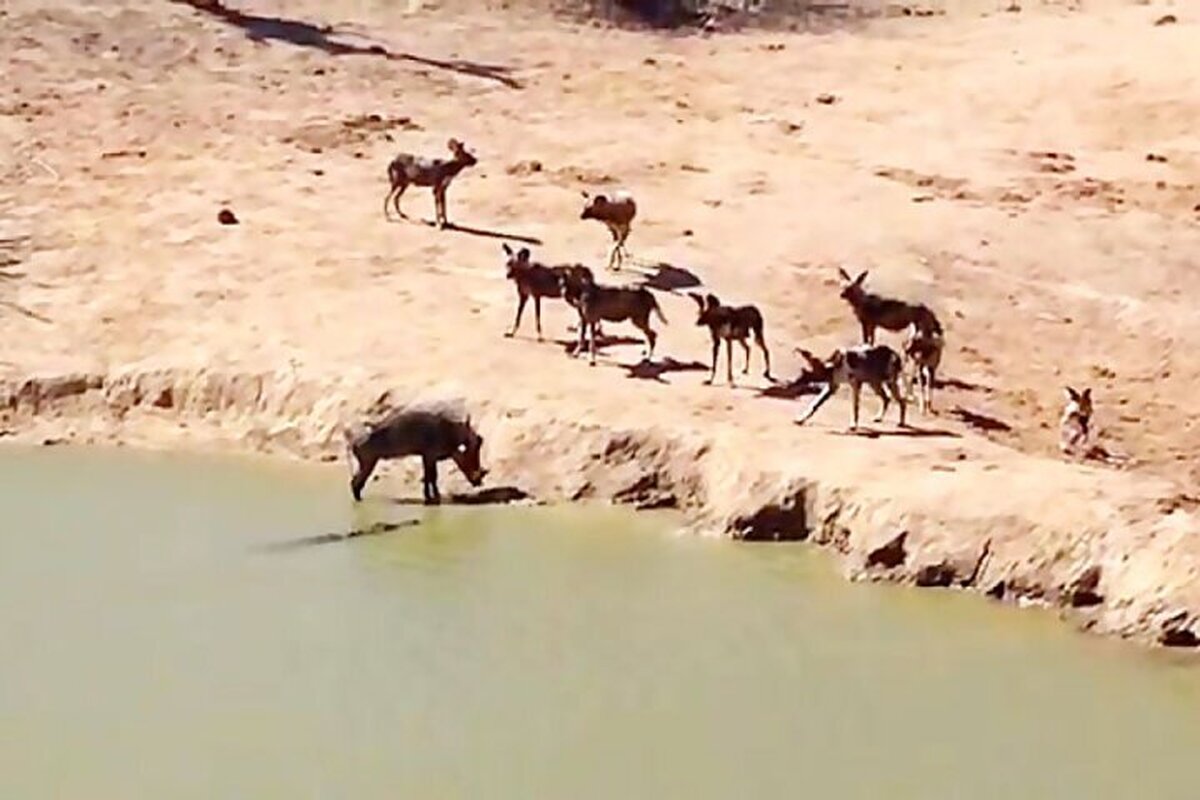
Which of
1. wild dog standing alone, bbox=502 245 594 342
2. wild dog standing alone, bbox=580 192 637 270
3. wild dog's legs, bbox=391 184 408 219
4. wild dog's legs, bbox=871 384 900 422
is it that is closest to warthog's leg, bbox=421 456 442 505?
wild dog standing alone, bbox=502 245 594 342

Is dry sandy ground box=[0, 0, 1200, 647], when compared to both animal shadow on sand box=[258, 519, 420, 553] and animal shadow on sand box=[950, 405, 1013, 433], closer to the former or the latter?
animal shadow on sand box=[950, 405, 1013, 433]

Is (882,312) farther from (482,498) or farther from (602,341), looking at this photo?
(482,498)

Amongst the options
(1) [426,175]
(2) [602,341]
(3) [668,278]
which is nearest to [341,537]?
(2) [602,341]

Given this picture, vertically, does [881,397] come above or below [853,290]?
below

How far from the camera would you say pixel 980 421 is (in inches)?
745

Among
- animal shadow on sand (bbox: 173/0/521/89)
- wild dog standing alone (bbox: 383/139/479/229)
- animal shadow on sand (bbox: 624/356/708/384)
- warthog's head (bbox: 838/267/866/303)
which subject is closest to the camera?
animal shadow on sand (bbox: 624/356/708/384)

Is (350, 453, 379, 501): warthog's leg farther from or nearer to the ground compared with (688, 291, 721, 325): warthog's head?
nearer to the ground

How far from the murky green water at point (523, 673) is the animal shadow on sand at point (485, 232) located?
5979 millimetres

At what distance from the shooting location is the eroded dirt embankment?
1524cm

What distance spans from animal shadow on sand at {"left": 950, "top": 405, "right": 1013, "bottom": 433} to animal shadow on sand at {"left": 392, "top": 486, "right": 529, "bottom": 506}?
131 inches

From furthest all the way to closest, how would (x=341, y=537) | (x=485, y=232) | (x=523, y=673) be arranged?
(x=485, y=232), (x=341, y=537), (x=523, y=673)

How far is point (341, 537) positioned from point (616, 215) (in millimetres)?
6457

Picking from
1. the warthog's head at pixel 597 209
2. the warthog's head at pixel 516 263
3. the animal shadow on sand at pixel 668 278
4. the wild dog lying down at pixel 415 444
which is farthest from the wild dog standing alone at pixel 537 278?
the wild dog lying down at pixel 415 444

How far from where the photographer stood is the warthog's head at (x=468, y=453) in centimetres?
1794
